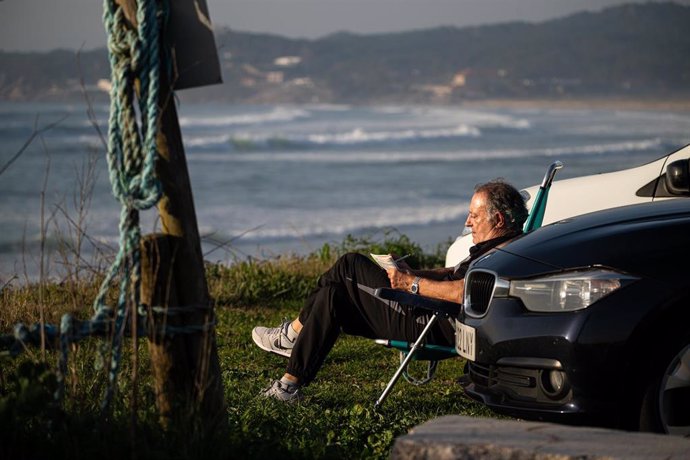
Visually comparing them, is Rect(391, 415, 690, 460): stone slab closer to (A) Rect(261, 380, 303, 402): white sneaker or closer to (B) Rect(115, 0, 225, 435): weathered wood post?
(B) Rect(115, 0, 225, 435): weathered wood post

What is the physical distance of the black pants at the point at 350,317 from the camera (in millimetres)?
5668

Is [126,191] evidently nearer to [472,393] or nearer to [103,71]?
[472,393]

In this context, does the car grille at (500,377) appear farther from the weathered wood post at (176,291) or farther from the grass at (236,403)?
the weathered wood post at (176,291)

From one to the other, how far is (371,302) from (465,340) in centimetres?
96

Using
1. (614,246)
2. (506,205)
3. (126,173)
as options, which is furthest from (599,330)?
(126,173)

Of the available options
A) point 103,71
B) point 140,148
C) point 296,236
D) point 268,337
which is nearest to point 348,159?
point 296,236

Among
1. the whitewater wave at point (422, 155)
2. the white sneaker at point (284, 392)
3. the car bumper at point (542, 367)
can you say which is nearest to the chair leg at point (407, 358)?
the white sneaker at point (284, 392)

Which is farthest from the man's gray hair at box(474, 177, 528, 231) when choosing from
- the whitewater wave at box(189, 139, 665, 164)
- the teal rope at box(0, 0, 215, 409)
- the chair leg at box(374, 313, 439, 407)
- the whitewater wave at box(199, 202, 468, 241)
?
the whitewater wave at box(189, 139, 665, 164)

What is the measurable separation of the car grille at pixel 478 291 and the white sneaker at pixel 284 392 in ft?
3.57

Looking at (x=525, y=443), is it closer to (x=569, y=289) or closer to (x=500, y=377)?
(x=569, y=289)

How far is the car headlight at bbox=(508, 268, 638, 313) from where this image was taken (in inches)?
175

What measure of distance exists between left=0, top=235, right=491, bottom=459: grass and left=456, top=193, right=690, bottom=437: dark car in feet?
2.23

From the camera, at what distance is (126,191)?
3.72 m

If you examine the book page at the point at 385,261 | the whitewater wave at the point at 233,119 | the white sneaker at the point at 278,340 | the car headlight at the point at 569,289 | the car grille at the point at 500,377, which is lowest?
the whitewater wave at the point at 233,119
